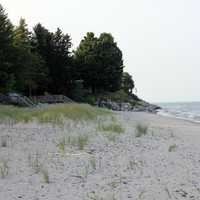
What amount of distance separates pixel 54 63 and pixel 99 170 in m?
45.2

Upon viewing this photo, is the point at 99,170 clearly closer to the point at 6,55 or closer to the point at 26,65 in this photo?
the point at 6,55

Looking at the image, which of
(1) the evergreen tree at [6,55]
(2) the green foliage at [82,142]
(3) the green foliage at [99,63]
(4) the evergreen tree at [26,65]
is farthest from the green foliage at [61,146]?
(3) the green foliage at [99,63]

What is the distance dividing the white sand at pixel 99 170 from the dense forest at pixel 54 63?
94.1 feet

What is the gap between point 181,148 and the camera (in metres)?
12.3

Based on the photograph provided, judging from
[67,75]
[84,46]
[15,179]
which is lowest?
[15,179]

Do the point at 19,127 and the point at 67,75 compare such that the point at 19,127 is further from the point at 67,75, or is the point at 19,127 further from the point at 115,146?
the point at 67,75

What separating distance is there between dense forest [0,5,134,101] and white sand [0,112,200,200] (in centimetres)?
2867

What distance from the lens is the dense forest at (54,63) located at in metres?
41.1

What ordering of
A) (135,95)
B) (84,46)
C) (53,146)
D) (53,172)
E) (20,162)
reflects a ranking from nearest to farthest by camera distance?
(53,172) → (20,162) → (53,146) → (84,46) → (135,95)

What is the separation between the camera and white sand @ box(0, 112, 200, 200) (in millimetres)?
7020

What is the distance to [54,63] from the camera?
5306 cm

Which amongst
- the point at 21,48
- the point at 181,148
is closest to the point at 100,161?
the point at 181,148

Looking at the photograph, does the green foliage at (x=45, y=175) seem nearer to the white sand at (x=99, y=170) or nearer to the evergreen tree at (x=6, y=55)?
the white sand at (x=99, y=170)

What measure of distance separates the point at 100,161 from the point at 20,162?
5.46 ft
